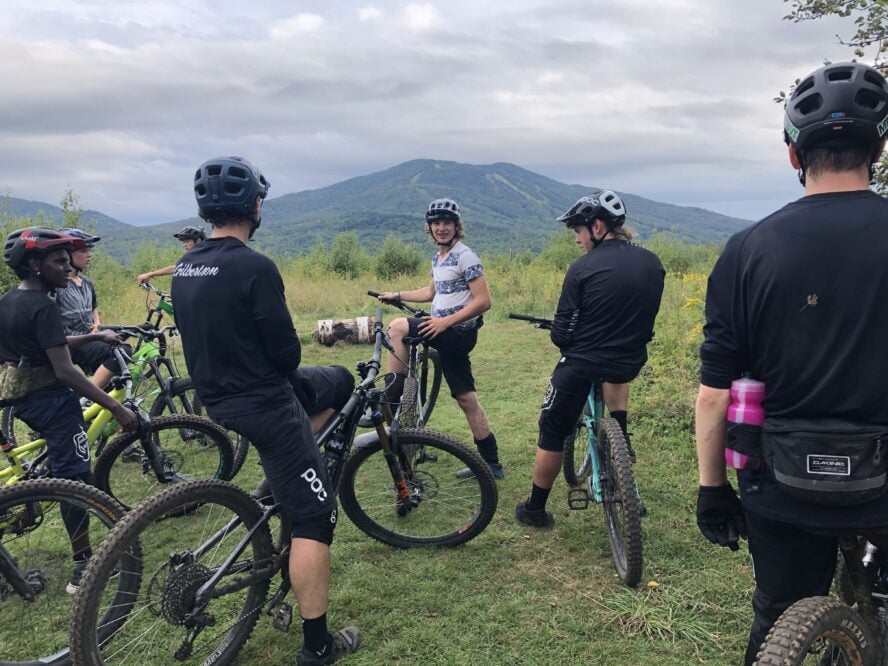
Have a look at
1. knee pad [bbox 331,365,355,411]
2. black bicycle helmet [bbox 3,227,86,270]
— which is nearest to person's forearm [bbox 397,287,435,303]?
knee pad [bbox 331,365,355,411]

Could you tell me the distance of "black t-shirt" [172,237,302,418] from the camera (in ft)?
8.90

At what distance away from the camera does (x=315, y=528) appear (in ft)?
9.96

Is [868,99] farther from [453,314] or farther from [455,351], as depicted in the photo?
[455,351]

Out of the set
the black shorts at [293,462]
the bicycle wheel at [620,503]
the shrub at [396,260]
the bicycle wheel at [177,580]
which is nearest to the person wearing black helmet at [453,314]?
the bicycle wheel at [620,503]

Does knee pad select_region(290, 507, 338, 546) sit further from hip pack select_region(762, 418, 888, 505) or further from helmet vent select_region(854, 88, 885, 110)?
helmet vent select_region(854, 88, 885, 110)

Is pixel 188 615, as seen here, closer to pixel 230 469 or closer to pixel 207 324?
pixel 207 324

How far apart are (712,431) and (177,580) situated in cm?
265

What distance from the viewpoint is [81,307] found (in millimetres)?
6270

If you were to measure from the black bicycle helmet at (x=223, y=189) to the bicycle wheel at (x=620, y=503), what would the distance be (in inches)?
110

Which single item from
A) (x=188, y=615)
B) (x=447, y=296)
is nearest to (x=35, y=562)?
(x=188, y=615)

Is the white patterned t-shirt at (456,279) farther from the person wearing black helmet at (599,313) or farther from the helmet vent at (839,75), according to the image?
the helmet vent at (839,75)

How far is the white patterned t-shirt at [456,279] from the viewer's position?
5266 mm

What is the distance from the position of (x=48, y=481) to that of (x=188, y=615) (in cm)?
106

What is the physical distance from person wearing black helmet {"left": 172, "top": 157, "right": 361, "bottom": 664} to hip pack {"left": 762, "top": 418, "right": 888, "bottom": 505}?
2.21 metres
